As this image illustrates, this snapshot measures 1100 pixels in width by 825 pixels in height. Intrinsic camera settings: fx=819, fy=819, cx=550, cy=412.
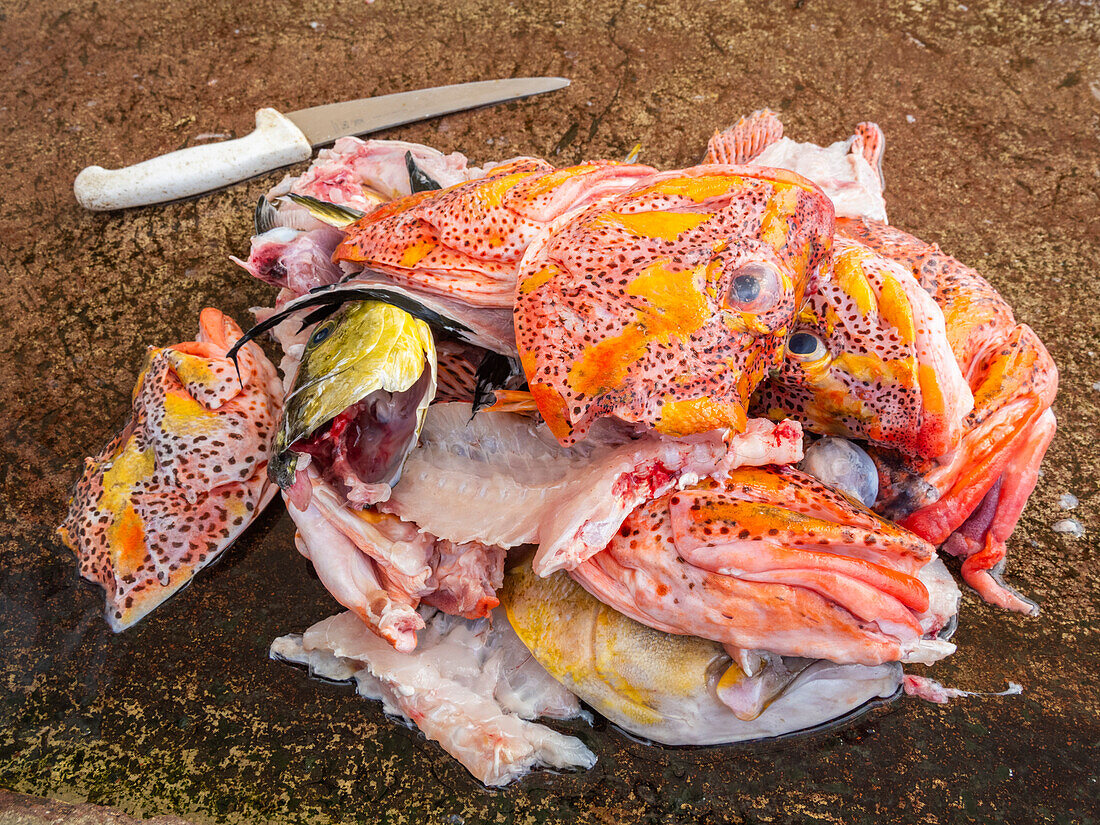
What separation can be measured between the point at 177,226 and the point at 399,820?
1.94m

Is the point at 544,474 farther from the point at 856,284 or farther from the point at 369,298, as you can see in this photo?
the point at 856,284

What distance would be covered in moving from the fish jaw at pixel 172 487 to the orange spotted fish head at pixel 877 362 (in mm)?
1255

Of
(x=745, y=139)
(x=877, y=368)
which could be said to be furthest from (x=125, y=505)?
(x=745, y=139)

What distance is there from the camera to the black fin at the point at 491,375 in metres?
1.70

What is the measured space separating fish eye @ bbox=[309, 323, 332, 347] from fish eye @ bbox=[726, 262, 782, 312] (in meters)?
0.79

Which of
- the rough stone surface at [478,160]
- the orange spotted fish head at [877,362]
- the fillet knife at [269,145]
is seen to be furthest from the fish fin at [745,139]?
the orange spotted fish head at [877,362]

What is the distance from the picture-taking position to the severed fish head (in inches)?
59.9

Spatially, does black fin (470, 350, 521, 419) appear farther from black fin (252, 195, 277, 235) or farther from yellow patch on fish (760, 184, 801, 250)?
black fin (252, 195, 277, 235)

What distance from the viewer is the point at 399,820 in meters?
1.55

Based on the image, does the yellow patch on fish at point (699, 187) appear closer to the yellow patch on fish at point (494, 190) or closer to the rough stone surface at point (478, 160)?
the yellow patch on fish at point (494, 190)

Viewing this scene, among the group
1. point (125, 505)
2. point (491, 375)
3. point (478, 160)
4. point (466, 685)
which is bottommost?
point (466, 685)

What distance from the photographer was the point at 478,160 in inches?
108

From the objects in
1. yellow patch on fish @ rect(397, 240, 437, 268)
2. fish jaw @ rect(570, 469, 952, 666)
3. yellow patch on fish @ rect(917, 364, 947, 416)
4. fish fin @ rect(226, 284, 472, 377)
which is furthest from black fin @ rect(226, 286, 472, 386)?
yellow patch on fish @ rect(917, 364, 947, 416)

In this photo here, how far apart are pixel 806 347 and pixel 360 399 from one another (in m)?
0.94
